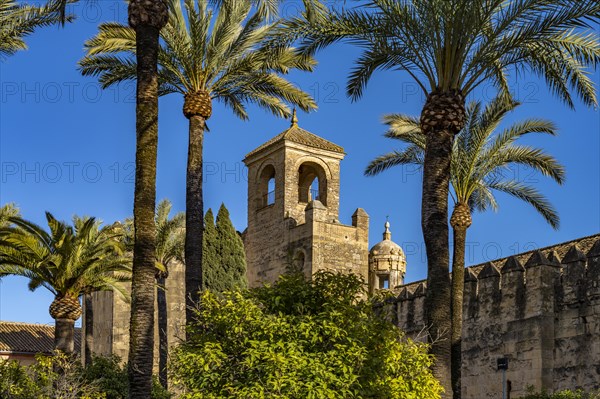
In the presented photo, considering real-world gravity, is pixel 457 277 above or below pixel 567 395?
above

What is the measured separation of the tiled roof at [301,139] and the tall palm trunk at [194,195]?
1513cm

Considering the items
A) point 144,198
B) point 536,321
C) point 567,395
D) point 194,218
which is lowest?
point 567,395

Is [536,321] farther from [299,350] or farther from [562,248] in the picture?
[299,350]

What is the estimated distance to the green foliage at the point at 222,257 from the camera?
99.3 feet

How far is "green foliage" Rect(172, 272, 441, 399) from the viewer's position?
12789 millimetres

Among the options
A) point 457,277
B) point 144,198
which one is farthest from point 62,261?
point 144,198

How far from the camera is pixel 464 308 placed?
25859 mm

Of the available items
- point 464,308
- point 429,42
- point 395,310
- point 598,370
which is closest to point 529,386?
point 598,370

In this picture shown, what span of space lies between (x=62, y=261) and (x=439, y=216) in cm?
1219

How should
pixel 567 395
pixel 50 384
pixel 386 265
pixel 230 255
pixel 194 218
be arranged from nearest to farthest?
pixel 194 218
pixel 50 384
pixel 567 395
pixel 230 255
pixel 386 265

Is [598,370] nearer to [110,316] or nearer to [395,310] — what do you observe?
[395,310]

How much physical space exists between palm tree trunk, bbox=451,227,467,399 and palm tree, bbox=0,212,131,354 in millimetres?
8666

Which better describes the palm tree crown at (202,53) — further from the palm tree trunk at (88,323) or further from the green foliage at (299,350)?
the palm tree trunk at (88,323)

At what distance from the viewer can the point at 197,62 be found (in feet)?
59.4
